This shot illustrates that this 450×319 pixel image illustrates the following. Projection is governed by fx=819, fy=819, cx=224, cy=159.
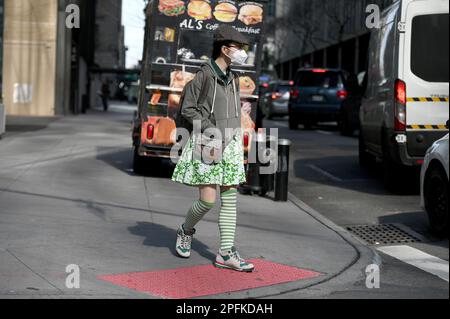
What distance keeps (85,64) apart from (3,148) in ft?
113

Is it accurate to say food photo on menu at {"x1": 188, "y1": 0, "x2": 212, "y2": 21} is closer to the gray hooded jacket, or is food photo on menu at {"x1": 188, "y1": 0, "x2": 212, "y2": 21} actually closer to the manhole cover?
the manhole cover

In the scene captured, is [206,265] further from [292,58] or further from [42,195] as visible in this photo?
[292,58]

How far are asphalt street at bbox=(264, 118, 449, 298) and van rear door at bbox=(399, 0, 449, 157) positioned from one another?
100 centimetres

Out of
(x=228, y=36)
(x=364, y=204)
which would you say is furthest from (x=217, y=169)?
(x=364, y=204)

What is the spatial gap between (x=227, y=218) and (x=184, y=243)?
0.58 m

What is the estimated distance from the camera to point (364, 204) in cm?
1137

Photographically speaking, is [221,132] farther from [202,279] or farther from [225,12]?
[225,12]

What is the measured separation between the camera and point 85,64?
5034cm

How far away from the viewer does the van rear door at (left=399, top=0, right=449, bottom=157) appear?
11086mm

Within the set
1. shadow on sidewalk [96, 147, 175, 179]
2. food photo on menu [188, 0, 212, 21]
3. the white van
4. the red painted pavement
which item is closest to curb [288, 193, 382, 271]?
the red painted pavement

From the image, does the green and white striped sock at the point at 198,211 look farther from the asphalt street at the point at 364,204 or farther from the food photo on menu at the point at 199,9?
the food photo on menu at the point at 199,9

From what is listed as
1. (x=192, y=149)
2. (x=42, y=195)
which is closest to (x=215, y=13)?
(x=42, y=195)

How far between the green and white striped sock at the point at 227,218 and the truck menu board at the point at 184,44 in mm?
6595

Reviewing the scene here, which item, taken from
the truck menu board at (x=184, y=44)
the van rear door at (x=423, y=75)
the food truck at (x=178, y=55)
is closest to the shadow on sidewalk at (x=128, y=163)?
the food truck at (x=178, y=55)
